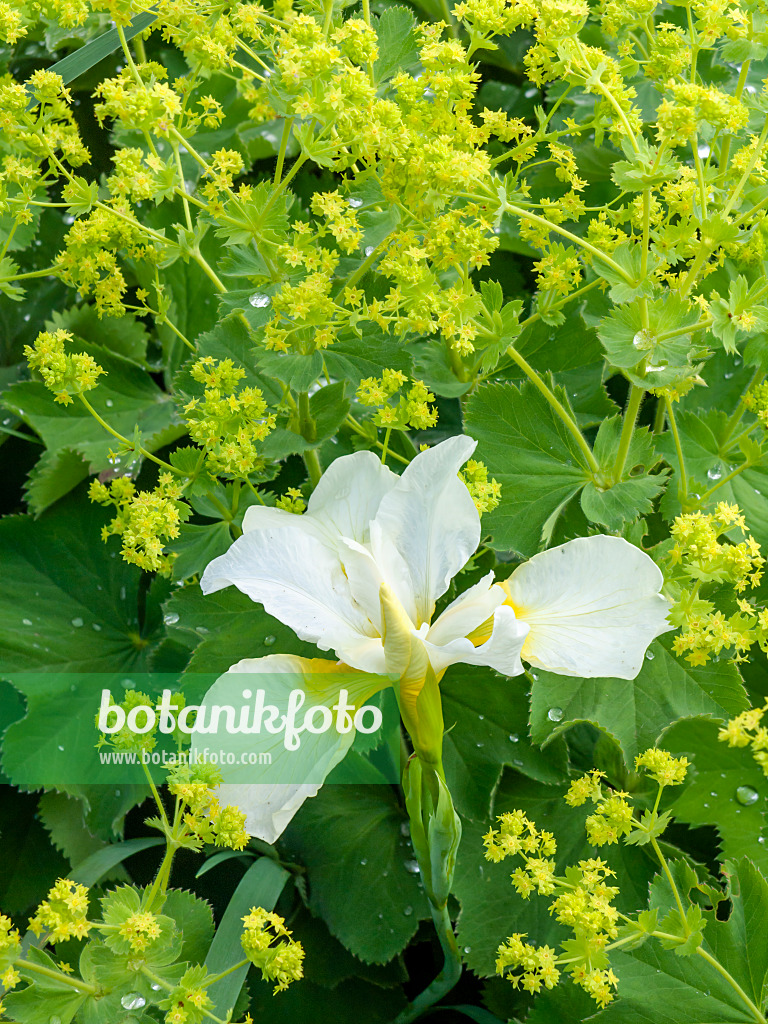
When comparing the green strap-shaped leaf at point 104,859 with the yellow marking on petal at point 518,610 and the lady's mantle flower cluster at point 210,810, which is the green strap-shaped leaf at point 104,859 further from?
the yellow marking on petal at point 518,610

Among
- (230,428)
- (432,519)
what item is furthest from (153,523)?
(432,519)

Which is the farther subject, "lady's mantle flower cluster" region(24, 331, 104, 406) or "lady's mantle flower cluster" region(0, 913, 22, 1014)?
"lady's mantle flower cluster" region(24, 331, 104, 406)

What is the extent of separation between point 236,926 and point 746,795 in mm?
496

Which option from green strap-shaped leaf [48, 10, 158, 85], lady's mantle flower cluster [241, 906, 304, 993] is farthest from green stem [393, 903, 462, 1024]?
green strap-shaped leaf [48, 10, 158, 85]

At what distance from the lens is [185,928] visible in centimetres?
78

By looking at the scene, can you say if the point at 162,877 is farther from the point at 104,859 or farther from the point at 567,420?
the point at 567,420

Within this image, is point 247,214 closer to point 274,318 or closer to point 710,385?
point 274,318

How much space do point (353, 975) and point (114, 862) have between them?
25 centimetres

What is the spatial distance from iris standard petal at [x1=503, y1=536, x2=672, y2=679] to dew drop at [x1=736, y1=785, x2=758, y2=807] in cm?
35

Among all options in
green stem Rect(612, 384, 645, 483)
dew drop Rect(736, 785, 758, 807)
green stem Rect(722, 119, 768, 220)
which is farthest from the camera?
dew drop Rect(736, 785, 758, 807)

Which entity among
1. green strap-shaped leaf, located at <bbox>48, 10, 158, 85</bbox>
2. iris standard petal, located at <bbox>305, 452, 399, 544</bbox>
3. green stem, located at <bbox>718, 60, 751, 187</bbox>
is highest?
green strap-shaped leaf, located at <bbox>48, 10, 158, 85</bbox>

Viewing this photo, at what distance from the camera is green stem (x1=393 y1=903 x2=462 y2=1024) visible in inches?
26.9

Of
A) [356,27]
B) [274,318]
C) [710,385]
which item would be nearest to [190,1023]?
[274,318]

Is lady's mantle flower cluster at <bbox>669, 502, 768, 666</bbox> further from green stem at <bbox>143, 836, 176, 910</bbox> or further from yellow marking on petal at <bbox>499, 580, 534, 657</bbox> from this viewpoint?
green stem at <bbox>143, 836, 176, 910</bbox>
